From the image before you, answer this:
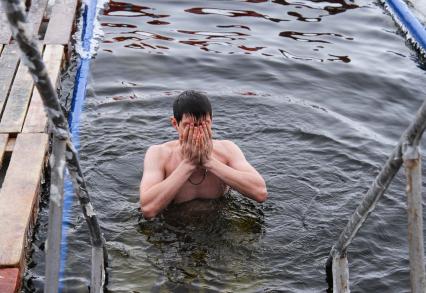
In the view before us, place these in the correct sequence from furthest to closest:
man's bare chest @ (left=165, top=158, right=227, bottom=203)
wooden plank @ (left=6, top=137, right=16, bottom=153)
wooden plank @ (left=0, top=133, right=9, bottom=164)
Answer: wooden plank @ (left=6, top=137, right=16, bottom=153), wooden plank @ (left=0, top=133, right=9, bottom=164), man's bare chest @ (left=165, top=158, right=227, bottom=203)

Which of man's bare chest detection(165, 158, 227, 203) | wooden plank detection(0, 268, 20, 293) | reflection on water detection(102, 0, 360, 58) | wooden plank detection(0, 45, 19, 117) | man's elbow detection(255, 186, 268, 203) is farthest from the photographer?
reflection on water detection(102, 0, 360, 58)

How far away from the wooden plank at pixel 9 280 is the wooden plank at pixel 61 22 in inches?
171

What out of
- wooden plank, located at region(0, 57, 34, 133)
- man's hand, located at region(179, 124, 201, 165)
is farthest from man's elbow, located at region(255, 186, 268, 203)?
wooden plank, located at region(0, 57, 34, 133)

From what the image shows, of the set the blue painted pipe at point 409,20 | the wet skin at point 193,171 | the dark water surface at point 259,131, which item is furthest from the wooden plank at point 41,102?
the blue painted pipe at point 409,20

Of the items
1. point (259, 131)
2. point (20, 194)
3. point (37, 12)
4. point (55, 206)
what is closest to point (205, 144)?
point (20, 194)

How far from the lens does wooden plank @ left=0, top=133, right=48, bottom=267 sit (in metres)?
4.65

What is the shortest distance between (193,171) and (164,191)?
240mm

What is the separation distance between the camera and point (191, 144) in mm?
5004

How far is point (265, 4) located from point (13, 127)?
18.2 feet

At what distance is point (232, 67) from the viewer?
873cm

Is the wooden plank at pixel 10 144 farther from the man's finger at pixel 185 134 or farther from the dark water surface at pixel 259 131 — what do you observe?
the man's finger at pixel 185 134

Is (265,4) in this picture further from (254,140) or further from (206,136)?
(206,136)

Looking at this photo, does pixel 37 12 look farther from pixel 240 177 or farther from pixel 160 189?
pixel 240 177

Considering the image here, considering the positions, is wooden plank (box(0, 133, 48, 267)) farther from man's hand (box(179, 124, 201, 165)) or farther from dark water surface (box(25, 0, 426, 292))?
man's hand (box(179, 124, 201, 165))
